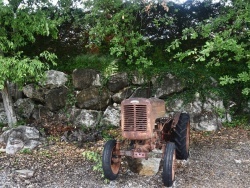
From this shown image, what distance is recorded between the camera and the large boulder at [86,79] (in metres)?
7.15

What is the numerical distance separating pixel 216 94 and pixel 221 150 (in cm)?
181

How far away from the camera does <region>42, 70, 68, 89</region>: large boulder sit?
7242 millimetres

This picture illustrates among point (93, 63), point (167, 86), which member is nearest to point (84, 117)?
point (93, 63)

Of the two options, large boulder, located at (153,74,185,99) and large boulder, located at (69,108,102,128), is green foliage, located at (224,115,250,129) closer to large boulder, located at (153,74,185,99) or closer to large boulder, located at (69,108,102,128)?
large boulder, located at (153,74,185,99)

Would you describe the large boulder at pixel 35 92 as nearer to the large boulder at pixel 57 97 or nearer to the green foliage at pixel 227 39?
the large boulder at pixel 57 97

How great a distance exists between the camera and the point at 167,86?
7012 mm

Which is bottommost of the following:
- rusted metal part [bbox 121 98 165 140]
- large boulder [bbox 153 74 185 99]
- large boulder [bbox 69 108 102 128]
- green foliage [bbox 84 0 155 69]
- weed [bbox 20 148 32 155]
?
weed [bbox 20 148 32 155]

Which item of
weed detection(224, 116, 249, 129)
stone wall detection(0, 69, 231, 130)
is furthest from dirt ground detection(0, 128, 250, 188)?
stone wall detection(0, 69, 231, 130)

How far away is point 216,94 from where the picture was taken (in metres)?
6.97

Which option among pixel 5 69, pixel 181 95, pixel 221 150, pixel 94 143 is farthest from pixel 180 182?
pixel 5 69

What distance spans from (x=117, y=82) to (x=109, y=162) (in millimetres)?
3275

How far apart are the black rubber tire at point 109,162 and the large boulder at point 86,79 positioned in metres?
3.16

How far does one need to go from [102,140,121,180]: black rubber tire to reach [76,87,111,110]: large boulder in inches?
116

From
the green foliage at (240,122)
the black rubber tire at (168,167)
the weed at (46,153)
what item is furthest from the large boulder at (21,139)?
the green foliage at (240,122)
